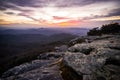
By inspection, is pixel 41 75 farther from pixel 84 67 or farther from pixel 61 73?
pixel 84 67

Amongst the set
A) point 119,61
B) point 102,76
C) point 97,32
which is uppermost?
point 97,32

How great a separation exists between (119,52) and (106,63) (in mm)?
1660

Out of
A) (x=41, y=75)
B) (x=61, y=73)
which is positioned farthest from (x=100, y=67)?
(x=41, y=75)

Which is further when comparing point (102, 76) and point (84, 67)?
point (84, 67)

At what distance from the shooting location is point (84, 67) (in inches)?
348

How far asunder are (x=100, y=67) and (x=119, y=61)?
1.82m

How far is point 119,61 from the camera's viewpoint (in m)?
9.29

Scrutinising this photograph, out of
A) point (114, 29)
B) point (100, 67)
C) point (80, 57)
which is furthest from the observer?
point (114, 29)

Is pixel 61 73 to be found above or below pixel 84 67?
below

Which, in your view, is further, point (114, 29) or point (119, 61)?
point (114, 29)

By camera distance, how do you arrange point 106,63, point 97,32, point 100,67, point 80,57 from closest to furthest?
point 100,67
point 106,63
point 80,57
point 97,32

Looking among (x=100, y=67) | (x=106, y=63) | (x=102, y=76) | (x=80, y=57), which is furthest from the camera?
(x=80, y=57)

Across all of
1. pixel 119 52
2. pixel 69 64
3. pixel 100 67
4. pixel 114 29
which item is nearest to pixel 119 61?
pixel 119 52

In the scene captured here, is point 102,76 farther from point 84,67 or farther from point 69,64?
point 69,64
